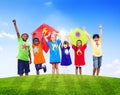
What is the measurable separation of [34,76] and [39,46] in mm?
2017

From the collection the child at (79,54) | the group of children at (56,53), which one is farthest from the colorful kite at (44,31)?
the child at (79,54)

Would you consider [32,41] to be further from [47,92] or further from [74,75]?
[47,92]

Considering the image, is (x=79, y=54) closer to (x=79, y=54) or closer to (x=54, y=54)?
(x=79, y=54)

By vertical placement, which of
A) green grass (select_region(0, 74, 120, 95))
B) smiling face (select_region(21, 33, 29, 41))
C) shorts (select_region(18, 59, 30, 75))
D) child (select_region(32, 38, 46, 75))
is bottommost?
green grass (select_region(0, 74, 120, 95))

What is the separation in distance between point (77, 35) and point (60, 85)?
4.71m

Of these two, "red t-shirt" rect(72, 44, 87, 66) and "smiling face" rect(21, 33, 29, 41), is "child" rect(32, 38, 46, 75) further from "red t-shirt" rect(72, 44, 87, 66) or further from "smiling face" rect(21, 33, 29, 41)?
"red t-shirt" rect(72, 44, 87, 66)

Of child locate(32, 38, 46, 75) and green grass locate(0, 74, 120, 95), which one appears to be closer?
green grass locate(0, 74, 120, 95)

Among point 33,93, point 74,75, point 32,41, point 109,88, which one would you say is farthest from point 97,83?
point 32,41

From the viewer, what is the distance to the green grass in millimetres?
17316

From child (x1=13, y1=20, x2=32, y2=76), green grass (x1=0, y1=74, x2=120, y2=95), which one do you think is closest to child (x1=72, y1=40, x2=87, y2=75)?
green grass (x1=0, y1=74, x2=120, y2=95)

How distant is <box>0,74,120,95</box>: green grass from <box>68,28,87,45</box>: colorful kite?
2.32 m

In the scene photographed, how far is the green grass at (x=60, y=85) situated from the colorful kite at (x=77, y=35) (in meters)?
2.32

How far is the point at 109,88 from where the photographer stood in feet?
59.7

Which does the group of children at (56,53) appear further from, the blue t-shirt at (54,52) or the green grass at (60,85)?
the green grass at (60,85)
